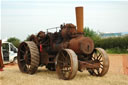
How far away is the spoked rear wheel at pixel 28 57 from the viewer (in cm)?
1212

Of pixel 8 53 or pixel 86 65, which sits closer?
pixel 86 65

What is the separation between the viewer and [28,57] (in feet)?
41.7

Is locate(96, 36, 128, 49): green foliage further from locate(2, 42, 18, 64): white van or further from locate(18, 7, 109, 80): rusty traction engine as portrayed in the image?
locate(18, 7, 109, 80): rusty traction engine

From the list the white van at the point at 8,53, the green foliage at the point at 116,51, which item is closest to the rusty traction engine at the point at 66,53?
the white van at the point at 8,53

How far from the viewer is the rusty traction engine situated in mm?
10430

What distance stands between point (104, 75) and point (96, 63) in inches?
31.3

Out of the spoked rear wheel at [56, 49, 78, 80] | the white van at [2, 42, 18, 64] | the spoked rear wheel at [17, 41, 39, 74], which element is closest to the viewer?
the spoked rear wheel at [56, 49, 78, 80]

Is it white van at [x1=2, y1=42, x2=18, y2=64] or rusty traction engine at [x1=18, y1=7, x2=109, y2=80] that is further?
white van at [x1=2, y1=42, x2=18, y2=64]

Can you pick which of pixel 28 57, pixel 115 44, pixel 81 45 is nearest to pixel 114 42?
pixel 115 44

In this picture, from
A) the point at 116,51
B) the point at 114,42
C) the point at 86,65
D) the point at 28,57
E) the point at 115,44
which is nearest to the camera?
the point at 86,65

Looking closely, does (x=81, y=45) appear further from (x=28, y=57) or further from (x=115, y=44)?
(x=115, y=44)

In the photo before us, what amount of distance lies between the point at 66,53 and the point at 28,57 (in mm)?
2850

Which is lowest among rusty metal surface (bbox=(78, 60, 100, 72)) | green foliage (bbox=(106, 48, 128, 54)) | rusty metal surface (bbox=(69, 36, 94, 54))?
green foliage (bbox=(106, 48, 128, 54))

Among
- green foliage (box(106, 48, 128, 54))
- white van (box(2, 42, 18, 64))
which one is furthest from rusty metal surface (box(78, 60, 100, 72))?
green foliage (box(106, 48, 128, 54))
